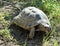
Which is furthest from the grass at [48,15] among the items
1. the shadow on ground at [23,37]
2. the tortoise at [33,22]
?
the tortoise at [33,22]

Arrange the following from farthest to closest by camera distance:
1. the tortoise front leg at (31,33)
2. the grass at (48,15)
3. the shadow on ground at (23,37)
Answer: the grass at (48,15) < the tortoise front leg at (31,33) < the shadow on ground at (23,37)

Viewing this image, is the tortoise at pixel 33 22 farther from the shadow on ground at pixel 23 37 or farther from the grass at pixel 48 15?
the grass at pixel 48 15

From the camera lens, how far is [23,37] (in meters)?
4.20

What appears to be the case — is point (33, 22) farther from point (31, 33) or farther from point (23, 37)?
point (23, 37)

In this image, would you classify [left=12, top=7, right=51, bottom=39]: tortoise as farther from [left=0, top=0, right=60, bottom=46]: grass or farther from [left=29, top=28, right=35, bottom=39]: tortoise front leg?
[left=0, top=0, right=60, bottom=46]: grass

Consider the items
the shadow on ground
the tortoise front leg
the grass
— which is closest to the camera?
the shadow on ground

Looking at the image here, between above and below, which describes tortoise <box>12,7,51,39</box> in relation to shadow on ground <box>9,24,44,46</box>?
above

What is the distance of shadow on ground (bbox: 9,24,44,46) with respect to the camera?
159 inches

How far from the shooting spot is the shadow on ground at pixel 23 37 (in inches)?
159

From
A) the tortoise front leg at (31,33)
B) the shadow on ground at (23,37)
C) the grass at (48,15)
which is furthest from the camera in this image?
the grass at (48,15)

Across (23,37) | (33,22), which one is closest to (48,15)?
(33,22)

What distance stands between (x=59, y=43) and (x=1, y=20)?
145cm

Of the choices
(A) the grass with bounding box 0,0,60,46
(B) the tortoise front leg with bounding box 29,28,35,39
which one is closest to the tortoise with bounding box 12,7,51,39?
(B) the tortoise front leg with bounding box 29,28,35,39

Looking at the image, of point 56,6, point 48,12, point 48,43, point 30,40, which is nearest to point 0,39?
point 30,40
